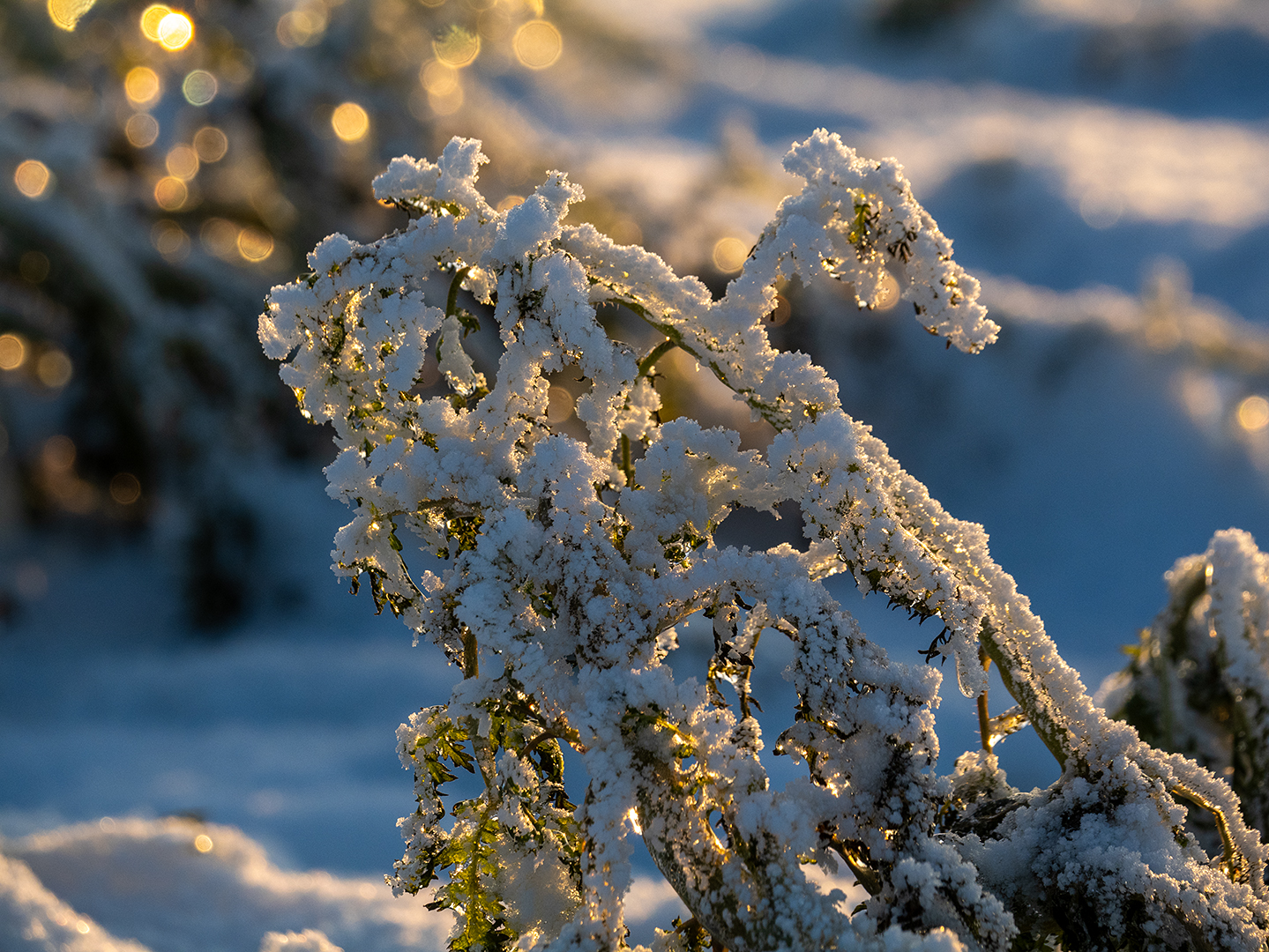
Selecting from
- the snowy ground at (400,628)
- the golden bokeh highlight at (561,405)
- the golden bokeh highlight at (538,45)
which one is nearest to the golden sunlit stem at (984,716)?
the snowy ground at (400,628)

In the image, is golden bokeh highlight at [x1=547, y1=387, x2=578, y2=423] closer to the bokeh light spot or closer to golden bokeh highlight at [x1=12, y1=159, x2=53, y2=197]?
golden bokeh highlight at [x1=12, y1=159, x2=53, y2=197]

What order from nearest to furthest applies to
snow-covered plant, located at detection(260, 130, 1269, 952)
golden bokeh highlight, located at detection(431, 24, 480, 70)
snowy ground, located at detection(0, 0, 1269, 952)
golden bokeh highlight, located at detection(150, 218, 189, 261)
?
snow-covered plant, located at detection(260, 130, 1269, 952) < snowy ground, located at detection(0, 0, 1269, 952) < golden bokeh highlight, located at detection(150, 218, 189, 261) < golden bokeh highlight, located at detection(431, 24, 480, 70)

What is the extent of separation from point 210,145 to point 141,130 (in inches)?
10.0

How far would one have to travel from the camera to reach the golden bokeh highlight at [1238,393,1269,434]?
8.75 ft

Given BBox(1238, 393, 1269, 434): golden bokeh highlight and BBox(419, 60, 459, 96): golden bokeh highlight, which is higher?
BBox(419, 60, 459, 96): golden bokeh highlight

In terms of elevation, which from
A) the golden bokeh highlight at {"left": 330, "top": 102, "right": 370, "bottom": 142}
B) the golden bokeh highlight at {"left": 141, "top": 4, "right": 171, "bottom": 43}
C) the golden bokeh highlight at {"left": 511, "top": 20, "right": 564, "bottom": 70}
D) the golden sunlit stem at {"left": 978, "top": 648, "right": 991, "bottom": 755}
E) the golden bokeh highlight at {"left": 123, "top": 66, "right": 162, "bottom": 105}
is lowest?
the golden sunlit stem at {"left": 978, "top": 648, "right": 991, "bottom": 755}

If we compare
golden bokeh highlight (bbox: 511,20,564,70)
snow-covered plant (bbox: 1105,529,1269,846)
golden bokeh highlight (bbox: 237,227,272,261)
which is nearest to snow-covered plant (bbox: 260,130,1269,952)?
snow-covered plant (bbox: 1105,529,1269,846)

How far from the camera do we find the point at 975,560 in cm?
56

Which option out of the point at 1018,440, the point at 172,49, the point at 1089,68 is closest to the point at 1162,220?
the point at 1018,440

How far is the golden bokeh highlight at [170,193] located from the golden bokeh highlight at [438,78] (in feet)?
3.64

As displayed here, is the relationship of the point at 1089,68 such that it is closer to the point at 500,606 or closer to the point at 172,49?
the point at 172,49

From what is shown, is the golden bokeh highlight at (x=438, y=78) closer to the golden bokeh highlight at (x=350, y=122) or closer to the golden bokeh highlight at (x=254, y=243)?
the golden bokeh highlight at (x=350, y=122)

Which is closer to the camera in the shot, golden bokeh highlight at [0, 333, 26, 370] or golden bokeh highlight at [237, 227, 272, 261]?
golden bokeh highlight at [0, 333, 26, 370]

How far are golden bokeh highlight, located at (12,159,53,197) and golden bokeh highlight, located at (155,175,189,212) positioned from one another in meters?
0.83
